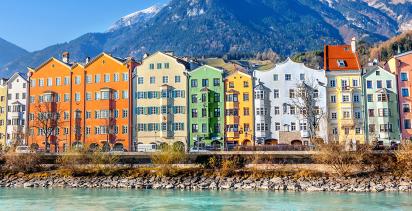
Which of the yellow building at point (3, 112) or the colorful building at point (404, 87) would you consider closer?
the colorful building at point (404, 87)

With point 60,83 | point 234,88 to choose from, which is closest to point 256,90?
point 234,88

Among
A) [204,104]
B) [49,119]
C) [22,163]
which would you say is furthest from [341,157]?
[49,119]

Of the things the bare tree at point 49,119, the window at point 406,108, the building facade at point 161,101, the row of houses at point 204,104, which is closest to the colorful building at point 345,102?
the row of houses at point 204,104

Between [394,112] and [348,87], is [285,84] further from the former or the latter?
[394,112]

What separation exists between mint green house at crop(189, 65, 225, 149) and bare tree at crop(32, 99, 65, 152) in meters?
21.3

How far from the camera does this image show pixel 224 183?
51.3 metres

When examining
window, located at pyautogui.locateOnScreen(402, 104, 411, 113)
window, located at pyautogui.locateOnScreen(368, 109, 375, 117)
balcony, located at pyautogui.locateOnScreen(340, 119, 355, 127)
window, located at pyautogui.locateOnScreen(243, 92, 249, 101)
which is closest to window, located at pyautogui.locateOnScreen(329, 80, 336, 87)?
balcony, located at pyautogui.locateOnScreen(340, 119, 355, 127)

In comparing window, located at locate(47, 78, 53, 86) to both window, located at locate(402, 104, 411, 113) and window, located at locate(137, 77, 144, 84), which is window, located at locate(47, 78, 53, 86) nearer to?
window, located at locate(137, 77, 144, 84)

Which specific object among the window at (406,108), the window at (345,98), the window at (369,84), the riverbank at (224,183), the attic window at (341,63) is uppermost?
the attic window at (341,63)

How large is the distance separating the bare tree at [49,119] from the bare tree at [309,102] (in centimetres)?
3651

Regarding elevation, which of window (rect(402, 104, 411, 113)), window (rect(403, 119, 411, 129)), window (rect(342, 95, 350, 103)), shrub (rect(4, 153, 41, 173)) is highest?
window (rect(342, 95, 350, 103))

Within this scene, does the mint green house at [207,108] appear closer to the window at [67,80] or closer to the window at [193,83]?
the window at [193,83]

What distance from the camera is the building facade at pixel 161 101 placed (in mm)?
74750

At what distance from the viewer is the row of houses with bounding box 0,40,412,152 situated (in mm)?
70375
